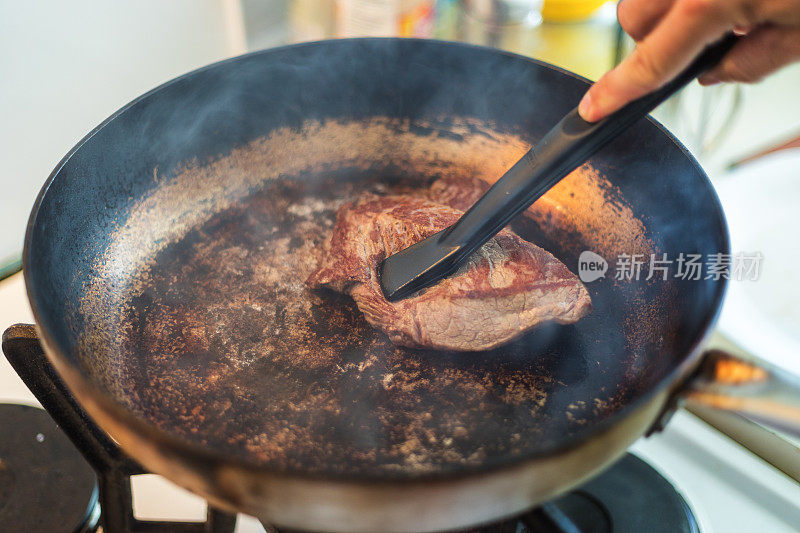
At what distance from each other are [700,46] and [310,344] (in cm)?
70

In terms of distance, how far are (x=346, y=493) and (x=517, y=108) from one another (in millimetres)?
968

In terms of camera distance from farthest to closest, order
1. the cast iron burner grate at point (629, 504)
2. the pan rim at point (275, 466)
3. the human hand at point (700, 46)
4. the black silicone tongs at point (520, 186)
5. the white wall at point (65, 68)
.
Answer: the white wall at point (65, 68)
the cast iron burner grate at point (629, 504)
the black silicone tongs at point (520, 186)
the human hand at point (700, 46)
the pan rim at point (275, 466)

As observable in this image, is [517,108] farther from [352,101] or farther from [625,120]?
[625,120]

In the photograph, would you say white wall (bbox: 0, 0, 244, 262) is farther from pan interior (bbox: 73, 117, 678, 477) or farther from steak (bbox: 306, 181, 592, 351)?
steak (bbox: 306, 181, 592, 351)

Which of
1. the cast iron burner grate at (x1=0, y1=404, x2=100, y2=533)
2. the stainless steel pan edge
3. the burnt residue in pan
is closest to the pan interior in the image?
the burnt residue in pan

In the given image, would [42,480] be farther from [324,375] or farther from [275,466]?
[275,466]

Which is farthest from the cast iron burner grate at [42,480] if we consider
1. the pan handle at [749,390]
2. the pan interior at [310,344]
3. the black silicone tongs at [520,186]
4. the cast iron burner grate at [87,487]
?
the pan handle at [749,390]

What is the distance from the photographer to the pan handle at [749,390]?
653mm

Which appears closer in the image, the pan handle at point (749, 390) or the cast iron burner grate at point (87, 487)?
the pan handle at point (749, 390)

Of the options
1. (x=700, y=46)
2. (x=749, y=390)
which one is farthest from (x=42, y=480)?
(x=700, y=46)

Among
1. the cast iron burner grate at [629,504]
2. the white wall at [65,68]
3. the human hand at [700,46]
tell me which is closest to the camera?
the human hand at [700,46]

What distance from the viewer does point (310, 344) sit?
1021 millimetres

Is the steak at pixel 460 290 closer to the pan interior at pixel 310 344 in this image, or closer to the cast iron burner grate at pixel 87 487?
the pan interior at pixel 310 344

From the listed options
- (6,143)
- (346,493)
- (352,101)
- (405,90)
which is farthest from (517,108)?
(6,143)
